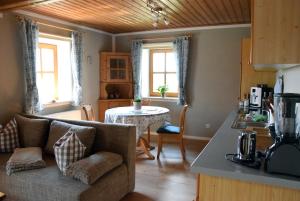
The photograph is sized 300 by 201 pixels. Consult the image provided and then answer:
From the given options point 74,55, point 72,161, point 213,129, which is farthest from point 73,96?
point 213,129

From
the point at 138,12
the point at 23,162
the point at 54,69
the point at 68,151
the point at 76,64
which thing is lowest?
the point at 23,162


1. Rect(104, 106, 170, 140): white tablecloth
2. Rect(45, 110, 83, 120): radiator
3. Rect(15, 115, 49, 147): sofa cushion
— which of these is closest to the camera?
Rect(15, 115, 49, 147): sofa cushion

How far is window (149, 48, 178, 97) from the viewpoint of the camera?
5508 mm

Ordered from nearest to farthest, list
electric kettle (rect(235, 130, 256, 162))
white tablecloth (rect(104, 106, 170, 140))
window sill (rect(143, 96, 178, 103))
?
electric kettle (rect(235, 130, 256, 162)) → white tablecloth (rect(104, 106, 170, 140)) → window sill (rect(143, 96, 178, 103))

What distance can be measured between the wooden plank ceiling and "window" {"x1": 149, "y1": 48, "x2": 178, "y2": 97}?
0.73m

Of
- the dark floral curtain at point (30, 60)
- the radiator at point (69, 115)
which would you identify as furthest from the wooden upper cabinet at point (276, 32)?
the radiator at point (69, 115)

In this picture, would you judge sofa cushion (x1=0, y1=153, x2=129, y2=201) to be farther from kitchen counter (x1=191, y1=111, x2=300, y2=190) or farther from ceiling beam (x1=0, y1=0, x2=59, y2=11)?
ceiling beam (x1=0, y1=0, x2=59, y2=11)

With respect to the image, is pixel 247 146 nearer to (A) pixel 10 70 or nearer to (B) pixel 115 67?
(A) pixel 10 70

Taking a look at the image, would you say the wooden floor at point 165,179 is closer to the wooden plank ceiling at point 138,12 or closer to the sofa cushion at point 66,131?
the sofa cushion at point 66,131

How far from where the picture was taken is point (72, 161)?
7.73 ft

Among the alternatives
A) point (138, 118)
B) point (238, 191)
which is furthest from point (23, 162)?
point (238, 191)

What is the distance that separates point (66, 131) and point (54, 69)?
2.09 meters

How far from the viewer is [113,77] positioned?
5.57 m

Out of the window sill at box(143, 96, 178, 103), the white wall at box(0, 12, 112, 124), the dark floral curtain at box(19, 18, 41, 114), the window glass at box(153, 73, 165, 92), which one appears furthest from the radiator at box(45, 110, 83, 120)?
the window glass at box(153, 73, 165, 92)
